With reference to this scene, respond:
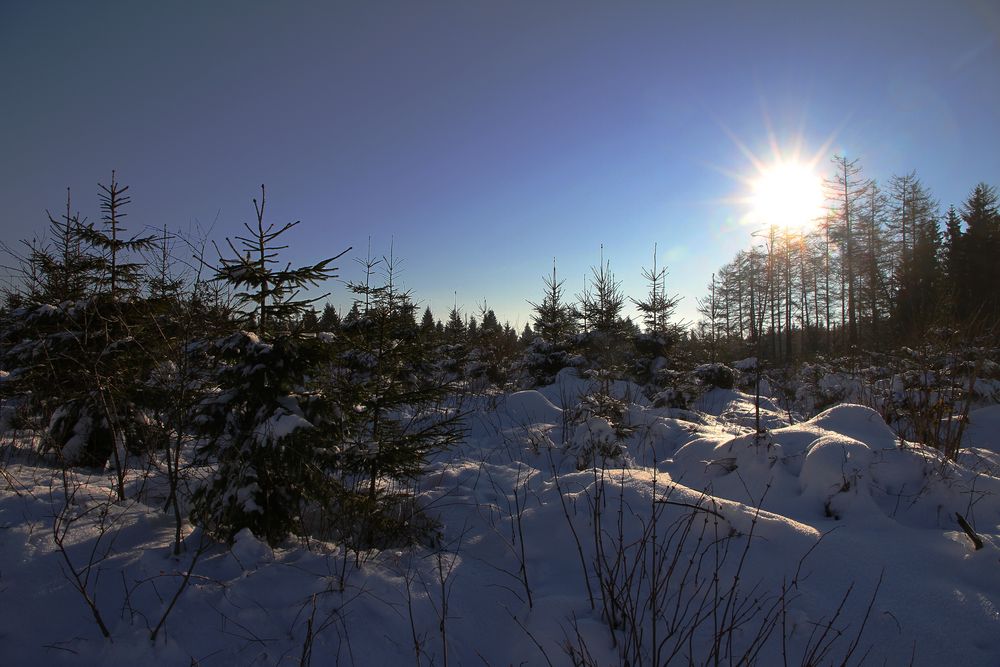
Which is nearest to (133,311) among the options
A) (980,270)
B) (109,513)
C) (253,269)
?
(109,513)

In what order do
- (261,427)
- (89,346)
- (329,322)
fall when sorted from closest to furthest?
(261,427) < (89,346) < (329,322)

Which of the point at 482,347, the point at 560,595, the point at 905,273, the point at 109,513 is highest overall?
the point at 905,273

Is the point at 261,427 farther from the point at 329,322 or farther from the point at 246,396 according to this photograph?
the point at 329,322

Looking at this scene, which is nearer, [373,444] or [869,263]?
[373,444]

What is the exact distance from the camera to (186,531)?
294 centimetres

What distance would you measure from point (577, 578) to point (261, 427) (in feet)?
7.11

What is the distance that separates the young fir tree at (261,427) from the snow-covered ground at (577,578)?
0.79ft

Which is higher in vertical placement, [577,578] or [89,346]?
[89,346]

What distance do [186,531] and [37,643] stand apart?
1.13 meters

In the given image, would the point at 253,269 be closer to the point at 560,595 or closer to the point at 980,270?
the point at 560,595

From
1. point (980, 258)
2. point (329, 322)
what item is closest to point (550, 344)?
point (329, 322)

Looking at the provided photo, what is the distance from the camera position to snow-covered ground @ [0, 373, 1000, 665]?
1.88 metres

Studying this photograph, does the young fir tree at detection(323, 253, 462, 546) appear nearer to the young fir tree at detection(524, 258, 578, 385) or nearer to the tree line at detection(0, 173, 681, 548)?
the tree line at detection(0, 173, 681, 548)

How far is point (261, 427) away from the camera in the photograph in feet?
8.34
